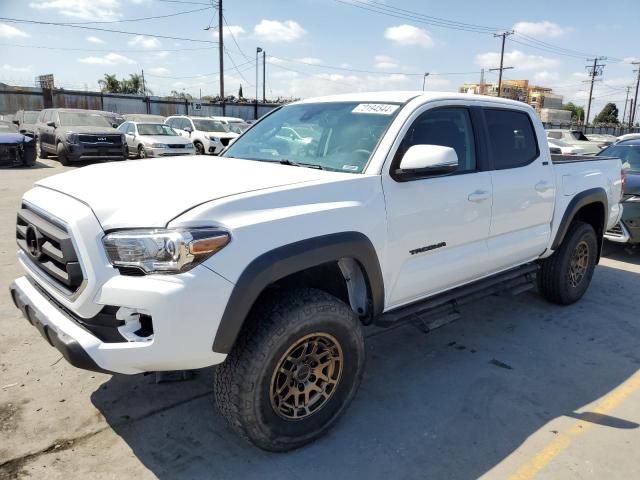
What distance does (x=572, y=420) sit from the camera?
3146mm

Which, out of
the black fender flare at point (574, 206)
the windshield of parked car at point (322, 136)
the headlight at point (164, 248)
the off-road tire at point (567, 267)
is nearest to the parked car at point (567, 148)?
the off-road tire at point (567, 267)

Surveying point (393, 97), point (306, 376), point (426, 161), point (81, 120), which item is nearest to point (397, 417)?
point (306, 376)

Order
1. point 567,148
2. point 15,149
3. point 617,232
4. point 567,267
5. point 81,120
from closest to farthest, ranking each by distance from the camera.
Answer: point 567,267 → point 617,232 → point 15,149 → point 81,120 → point 567,148

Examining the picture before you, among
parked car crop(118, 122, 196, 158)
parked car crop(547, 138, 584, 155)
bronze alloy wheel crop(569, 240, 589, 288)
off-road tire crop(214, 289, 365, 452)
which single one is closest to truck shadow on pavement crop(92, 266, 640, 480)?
off-road tire crop(214, 289, 365, 452)

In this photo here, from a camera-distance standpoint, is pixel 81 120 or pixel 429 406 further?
pixel 81 120

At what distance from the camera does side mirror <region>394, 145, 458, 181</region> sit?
2.89 meters

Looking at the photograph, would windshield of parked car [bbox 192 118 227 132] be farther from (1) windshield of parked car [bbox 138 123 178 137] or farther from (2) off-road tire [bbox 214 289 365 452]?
(2) off-road tire [bbox 214 289 365 452]

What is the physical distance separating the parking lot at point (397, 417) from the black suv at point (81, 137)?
38.7 ft

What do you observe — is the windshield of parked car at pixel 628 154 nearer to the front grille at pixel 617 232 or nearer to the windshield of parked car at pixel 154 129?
the front grille at pixel 617 232

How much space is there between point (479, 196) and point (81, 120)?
15.9m

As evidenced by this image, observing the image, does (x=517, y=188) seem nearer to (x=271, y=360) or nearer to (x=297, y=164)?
(x=297, y=164)

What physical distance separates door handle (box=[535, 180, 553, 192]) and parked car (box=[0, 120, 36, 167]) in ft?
49.8

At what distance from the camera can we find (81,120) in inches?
640

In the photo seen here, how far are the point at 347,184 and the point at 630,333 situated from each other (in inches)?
133
